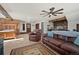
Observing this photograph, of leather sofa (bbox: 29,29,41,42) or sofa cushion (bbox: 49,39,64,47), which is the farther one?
leather sofa (bbox: 29,29,41,42)

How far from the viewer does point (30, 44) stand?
124 inches

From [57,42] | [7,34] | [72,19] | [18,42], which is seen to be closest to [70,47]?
[57,42]

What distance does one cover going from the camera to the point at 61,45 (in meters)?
2.63

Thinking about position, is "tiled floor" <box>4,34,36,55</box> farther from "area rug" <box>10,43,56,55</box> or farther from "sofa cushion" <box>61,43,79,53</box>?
"sofa cushion" <box>61,43,79,53</box>

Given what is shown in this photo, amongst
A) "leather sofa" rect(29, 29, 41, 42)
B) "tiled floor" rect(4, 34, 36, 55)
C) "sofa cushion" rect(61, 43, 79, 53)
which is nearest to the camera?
"sofa cushion" rect(61, 43, 79, 53)

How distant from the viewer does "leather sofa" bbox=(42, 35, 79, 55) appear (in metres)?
2.39

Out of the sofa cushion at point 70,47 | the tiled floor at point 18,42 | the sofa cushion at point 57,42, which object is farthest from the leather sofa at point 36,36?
the sofa cushion at point 70,47

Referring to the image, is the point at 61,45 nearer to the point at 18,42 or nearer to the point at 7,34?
the point at 18,42

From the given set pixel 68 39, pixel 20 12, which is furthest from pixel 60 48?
pixel 20 12

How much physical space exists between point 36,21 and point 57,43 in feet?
2.86

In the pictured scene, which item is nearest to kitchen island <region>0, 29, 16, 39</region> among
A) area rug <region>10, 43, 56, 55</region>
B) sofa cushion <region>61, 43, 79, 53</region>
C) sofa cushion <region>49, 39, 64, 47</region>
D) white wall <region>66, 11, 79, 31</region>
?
area rug <region>10, 43, 56, 55</region>

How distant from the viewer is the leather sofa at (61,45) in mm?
2395
